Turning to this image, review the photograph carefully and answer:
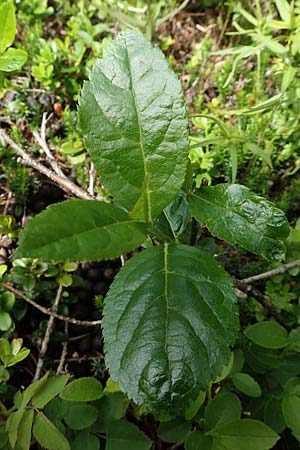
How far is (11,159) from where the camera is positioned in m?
2.11

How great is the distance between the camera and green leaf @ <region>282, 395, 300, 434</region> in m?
1.31

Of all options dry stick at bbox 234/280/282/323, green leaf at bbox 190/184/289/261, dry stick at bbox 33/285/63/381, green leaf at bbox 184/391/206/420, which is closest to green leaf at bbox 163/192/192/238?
green leaf at bbox 190/184/289/261

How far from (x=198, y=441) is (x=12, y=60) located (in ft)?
4.25

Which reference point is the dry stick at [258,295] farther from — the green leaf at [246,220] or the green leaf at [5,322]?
the green leaf at [5,322]

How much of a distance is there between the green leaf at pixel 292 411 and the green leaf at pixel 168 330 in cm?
48

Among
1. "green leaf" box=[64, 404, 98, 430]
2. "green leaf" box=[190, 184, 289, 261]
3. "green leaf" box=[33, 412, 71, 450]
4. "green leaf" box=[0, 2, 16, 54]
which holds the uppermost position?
"green leaf" box=[0, 2, 16, 54]

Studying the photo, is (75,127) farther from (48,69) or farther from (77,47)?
(77,47)

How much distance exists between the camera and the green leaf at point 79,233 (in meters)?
0.84

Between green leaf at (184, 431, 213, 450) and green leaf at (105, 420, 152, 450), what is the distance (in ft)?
0.37

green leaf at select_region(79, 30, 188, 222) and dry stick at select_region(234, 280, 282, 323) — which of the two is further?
dry stick at select_region(234, 280, 282, 323)

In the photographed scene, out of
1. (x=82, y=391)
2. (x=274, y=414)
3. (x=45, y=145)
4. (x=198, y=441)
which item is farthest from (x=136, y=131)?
(x=45, y=145)

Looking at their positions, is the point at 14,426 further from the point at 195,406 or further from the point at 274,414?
the point at 274,414

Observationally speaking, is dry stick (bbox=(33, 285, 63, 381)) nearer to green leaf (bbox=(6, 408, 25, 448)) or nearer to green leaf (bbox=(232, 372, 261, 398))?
green leaf (bbox=(6, 408, 25, 448))

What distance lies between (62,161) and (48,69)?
43 cm
